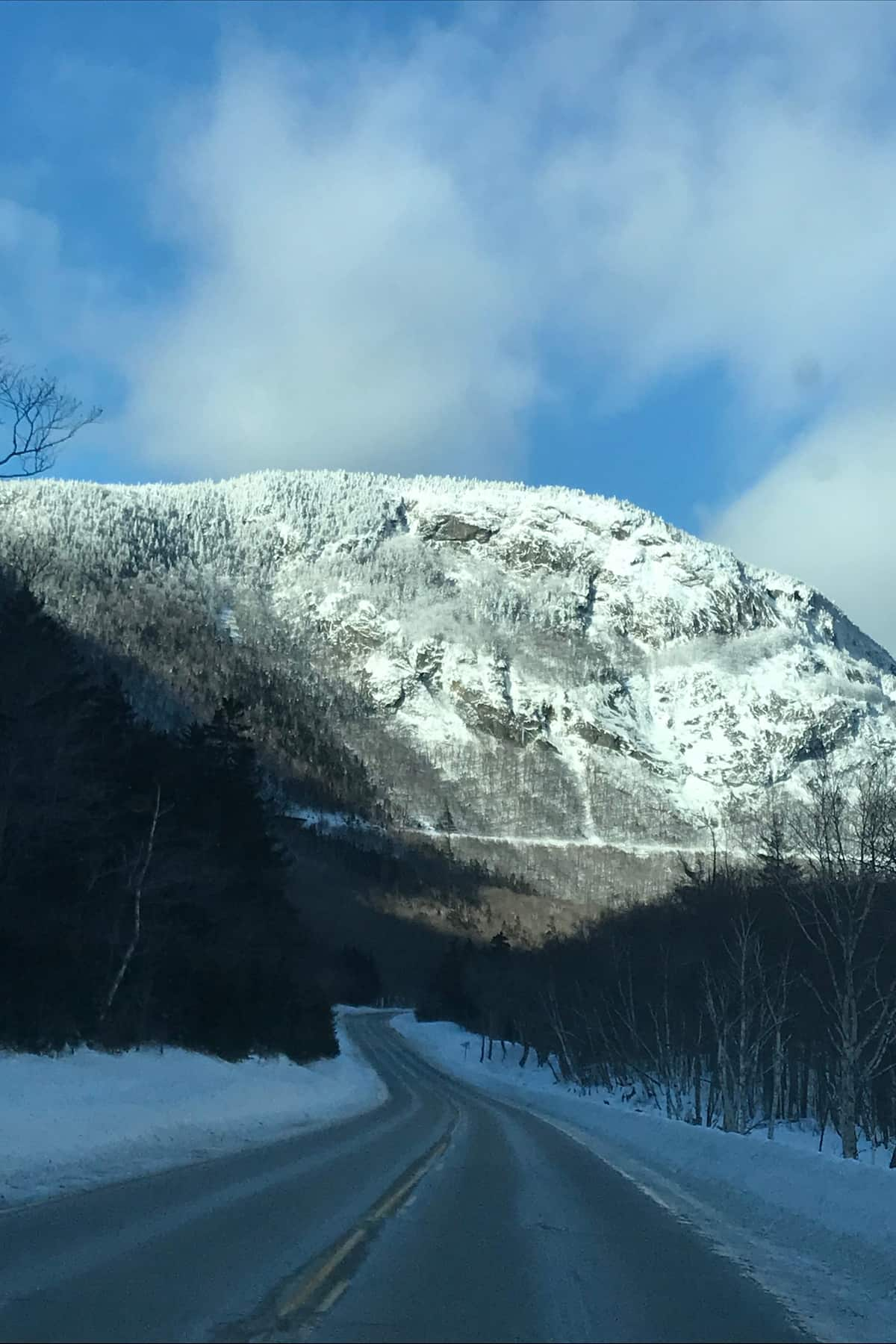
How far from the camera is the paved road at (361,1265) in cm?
774

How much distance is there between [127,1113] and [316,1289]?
14.8m

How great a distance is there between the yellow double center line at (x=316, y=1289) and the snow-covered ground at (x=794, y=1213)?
3173 mm

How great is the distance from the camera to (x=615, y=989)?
71.2 metres

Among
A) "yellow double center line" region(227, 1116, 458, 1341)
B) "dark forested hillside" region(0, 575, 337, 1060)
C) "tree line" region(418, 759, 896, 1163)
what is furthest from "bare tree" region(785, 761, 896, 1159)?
"dark forested hillside" region(0, 575, 337, 1060)

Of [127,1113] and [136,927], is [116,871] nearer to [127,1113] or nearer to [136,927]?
[136,927]

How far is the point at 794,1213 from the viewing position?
14.1m

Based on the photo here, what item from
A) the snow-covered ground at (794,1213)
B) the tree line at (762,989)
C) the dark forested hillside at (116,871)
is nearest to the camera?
the snow-covered ground at (794,1213)

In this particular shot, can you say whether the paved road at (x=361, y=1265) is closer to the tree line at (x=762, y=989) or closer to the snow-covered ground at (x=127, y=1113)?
the snow-covered ground at (x=127, y=1113)

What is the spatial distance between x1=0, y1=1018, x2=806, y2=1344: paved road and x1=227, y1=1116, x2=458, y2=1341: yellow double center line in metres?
0.02

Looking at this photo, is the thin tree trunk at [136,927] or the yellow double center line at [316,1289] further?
the thin tree trunk at [136,927]

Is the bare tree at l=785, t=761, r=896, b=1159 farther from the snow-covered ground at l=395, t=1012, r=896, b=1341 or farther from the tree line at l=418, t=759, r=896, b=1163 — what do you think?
the snow-covered ground at l=395, t=1012, r=896, b=1341

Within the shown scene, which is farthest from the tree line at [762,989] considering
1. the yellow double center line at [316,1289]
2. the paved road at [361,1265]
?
the yellow double center line at [316,1289]

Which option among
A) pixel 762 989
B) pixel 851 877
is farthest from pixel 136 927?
pixel 762 989

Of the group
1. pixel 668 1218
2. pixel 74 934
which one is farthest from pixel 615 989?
pixel 668 1218
